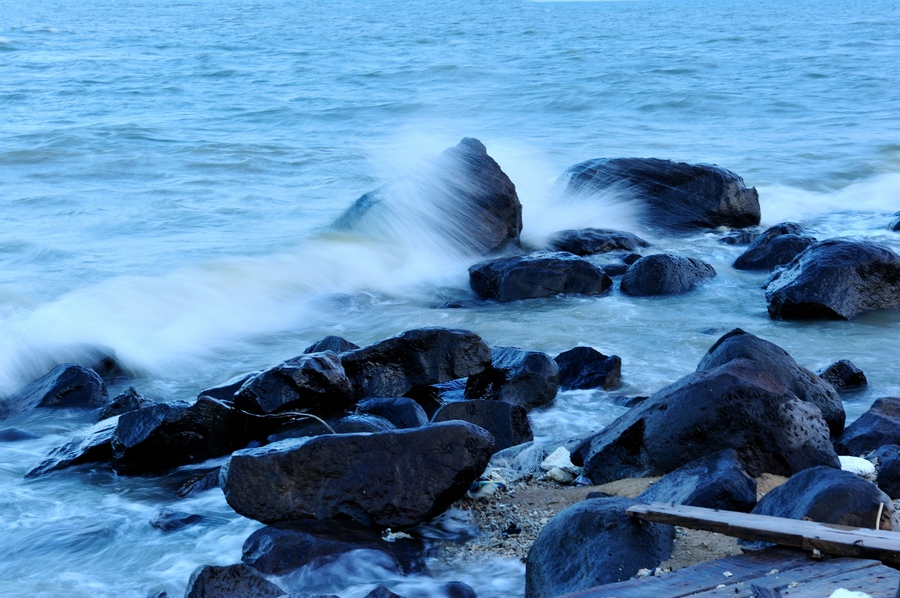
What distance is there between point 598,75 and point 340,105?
6.92 m

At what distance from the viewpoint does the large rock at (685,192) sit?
10023mm

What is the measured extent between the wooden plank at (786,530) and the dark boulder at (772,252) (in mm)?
5888

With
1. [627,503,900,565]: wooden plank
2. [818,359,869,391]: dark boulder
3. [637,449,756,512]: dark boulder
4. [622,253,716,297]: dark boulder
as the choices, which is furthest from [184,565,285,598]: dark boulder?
[622,253,716,297]: dark boulder

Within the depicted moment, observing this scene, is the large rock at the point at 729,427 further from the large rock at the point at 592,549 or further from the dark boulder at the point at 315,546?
the dark boulder at the point at 315,546

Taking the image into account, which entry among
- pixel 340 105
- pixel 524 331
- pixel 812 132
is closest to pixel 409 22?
pixel 340 105

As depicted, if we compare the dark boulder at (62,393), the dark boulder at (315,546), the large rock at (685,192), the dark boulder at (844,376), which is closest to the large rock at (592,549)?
the dark boulder at (315,546)

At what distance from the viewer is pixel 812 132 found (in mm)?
16219

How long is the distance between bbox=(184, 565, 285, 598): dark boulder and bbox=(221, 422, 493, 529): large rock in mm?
610

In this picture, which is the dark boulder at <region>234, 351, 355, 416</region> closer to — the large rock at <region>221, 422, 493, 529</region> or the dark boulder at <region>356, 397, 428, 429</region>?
the dark boulder at <region>356, 397, 428, 429</region>

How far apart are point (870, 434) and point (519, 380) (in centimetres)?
187

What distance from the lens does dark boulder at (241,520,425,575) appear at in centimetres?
362

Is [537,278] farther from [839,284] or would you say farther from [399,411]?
[399,411]

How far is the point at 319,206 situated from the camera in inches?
468

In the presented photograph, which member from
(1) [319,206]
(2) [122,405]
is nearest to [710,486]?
(2) [122,405]
